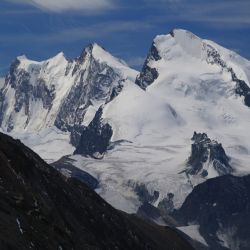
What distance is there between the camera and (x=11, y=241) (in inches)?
4951

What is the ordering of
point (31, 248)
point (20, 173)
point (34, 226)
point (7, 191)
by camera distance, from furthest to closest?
point (20, 173) < point (7, 191) < point (34, 226) < point (31, 248)

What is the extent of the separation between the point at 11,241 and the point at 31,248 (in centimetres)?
845

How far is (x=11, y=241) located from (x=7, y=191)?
32.8 meters

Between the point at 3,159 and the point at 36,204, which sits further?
the point at 3,159

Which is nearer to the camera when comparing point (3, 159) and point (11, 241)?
point (11, 241)

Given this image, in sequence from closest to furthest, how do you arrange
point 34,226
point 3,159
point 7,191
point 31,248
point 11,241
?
point 11,241, point 31,248, point 34,226, point 7,191, point 3,159

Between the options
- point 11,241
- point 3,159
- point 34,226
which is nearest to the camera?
point 11,241

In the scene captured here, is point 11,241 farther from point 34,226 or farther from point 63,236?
point 63,236

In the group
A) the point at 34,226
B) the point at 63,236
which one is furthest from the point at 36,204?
the point at 34,226

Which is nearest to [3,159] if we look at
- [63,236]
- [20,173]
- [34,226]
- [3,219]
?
[20,173]

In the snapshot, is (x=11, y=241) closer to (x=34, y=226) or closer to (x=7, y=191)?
(x=34, y=226)

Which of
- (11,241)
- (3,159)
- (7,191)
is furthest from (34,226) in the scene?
(3,159)

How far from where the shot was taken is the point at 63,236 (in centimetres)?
16412

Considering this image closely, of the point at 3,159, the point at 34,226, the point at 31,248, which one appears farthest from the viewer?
the point at 3,159
